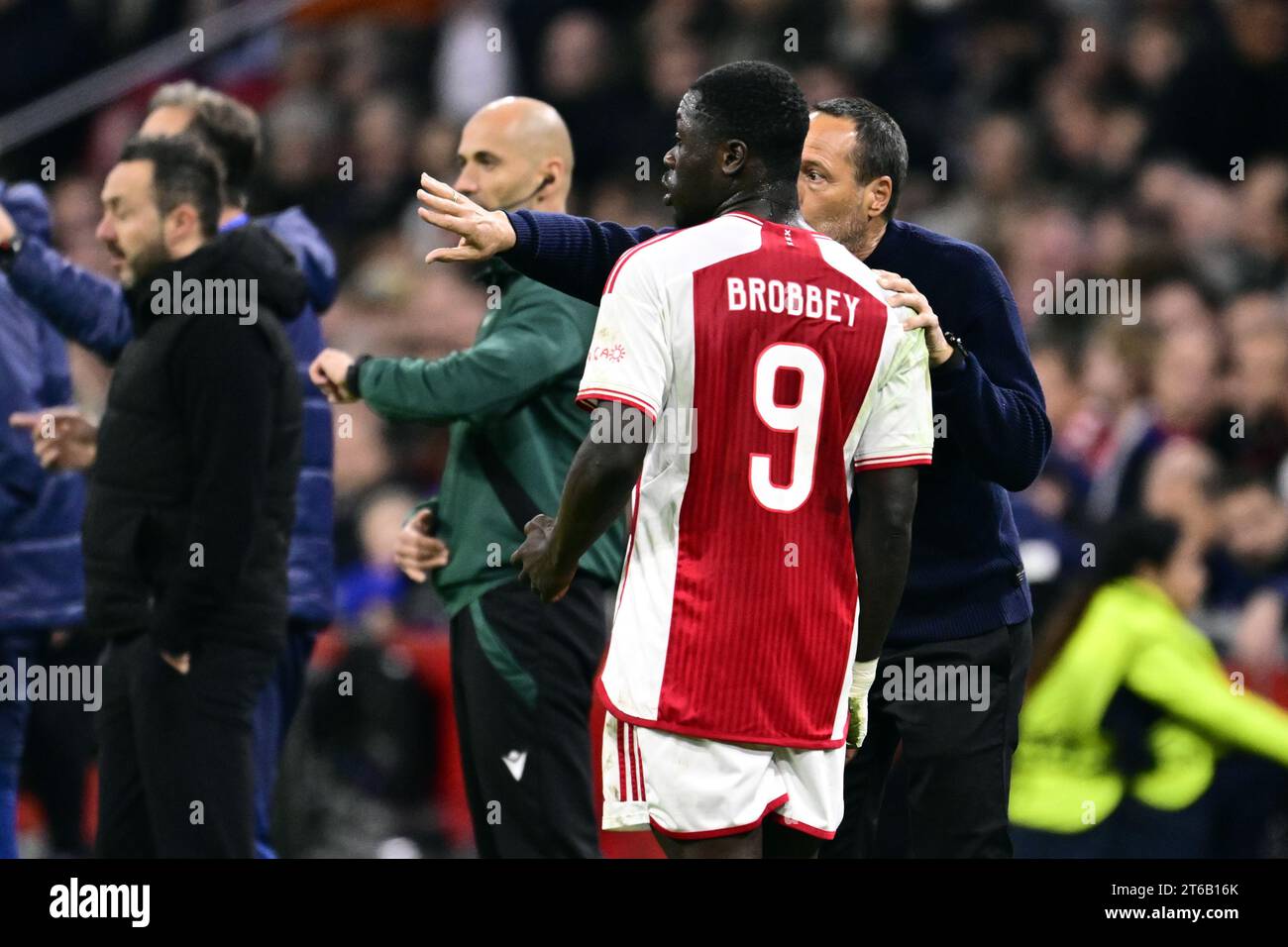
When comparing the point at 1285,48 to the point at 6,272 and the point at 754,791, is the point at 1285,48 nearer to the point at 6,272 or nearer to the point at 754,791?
the point at 6,272

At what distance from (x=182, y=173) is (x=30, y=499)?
47.4 inches

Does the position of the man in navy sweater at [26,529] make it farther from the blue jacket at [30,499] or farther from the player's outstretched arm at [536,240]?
the player's outstretched arm at [536,240]

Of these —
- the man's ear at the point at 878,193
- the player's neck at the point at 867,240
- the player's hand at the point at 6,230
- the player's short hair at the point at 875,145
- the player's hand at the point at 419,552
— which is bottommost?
the player's hand at the point at 419,552

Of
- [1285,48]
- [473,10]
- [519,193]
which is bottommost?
[519,193]

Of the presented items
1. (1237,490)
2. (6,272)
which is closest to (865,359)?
(6,272)

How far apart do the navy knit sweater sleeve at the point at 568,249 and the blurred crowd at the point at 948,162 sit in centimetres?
411

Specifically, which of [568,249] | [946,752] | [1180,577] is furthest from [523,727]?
[1180,577]

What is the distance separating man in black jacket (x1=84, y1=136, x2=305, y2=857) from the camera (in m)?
4.76

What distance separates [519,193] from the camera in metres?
5.15

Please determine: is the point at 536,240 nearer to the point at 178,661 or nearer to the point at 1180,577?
the point at 178,661

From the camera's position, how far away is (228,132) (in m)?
5.81

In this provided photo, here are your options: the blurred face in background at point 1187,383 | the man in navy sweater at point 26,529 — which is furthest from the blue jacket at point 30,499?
the blurred face in background at point 1187,383

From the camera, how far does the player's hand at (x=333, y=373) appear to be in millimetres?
4965
